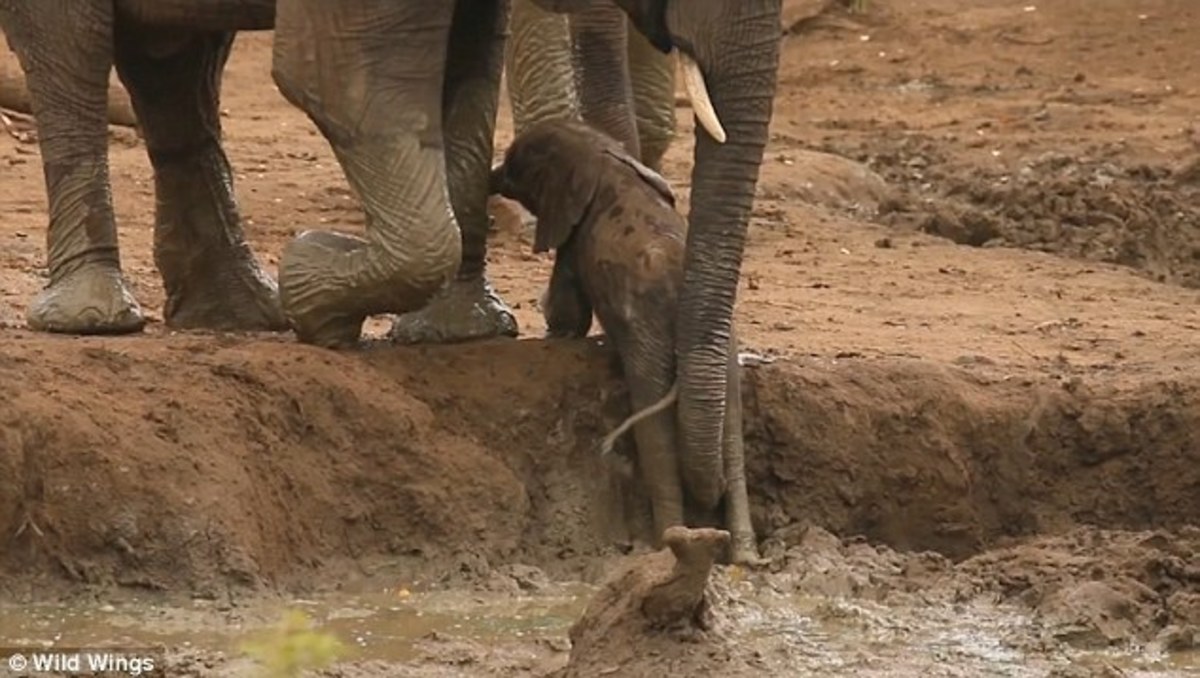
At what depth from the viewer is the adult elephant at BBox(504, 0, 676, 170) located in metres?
9.82

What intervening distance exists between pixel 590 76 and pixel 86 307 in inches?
72.3

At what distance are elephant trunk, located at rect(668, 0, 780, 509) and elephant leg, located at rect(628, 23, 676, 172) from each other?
4224 millimetres

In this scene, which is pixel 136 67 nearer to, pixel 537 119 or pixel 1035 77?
pixel 537 119

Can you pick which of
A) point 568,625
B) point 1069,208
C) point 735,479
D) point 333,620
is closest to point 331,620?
point 333,620

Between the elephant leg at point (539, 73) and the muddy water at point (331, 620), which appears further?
the elephant leg at point (539, 73)

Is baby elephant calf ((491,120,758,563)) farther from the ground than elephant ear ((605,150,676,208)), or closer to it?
closer to it

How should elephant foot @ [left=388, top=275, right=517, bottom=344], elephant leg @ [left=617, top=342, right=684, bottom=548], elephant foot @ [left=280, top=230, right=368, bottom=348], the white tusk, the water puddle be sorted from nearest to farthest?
the water puddle → the white tusk → elephant leg @ [left=617, top=342, right=684, bottom=548] → elephant foot @ [left=280, top=230, right=368, bottom=348] → elephant foot @ [left=388, top=275, right=517, bottom=344]

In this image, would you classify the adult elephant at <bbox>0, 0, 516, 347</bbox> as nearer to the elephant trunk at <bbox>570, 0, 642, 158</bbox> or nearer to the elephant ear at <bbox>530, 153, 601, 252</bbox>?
the elephant ear at <bbox>530, 153, 601, 252</bbox>

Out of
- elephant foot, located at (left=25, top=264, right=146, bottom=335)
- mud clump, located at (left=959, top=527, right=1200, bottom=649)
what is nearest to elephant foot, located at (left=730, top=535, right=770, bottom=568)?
Result: mud clump, located at (left=959, top=527, right=1200, bottom=649)

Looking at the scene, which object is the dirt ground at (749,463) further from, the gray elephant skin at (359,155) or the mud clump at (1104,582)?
the gray elephant skin at (359,155)

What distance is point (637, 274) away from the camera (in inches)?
336

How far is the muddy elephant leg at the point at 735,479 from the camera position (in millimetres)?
8453

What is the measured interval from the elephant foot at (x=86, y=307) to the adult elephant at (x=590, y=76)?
1.69 meters

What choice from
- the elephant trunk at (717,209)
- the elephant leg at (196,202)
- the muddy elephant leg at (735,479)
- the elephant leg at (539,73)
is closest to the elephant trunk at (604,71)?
the elephant leg at (196,202)
